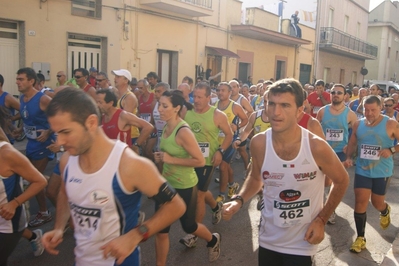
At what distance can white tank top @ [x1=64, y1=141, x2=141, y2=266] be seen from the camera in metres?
2.28

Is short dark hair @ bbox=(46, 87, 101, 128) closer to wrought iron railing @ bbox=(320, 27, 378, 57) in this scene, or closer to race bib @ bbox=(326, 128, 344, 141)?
race bib @ bbox=(326, 128, 344, 141)

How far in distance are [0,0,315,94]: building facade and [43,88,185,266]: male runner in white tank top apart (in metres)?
10.8

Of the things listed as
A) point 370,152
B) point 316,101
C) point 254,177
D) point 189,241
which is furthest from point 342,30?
point 254,177

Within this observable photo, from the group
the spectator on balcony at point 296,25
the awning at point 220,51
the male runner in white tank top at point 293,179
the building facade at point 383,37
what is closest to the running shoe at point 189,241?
the male runner in white tank top at point 293,179

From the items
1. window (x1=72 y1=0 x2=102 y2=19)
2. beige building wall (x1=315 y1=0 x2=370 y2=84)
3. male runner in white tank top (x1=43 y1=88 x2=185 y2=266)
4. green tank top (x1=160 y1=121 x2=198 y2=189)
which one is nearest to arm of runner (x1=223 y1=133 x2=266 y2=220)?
male runner in white tank top (x1=43 y1=88 x2=185 y2=266)

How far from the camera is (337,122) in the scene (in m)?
6.68

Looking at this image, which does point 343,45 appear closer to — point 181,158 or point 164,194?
point 181,158

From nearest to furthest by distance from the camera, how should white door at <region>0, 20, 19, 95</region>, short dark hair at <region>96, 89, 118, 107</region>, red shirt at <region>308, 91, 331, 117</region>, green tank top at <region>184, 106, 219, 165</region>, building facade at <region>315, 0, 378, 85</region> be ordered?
short dark hair at <region>96, 89, 118, 107</region> < green tank top at <region>184, 106, 219, 165</region> < red shirt at <region>308, 91, 331, 117</region> < white door at <region>0, 20, 19, 95</region> < building facade at <region>315, 0, 378, 85</region>

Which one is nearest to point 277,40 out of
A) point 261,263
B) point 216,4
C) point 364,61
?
point 216,4

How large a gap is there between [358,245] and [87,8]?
11815 mm

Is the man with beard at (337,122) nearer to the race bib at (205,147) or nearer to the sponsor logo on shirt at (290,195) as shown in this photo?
the race bib at (205,147)

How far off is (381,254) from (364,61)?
136 ft

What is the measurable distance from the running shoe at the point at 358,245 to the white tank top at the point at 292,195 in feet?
7.88

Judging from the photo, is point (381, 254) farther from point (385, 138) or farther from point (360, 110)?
point (360, 110)
